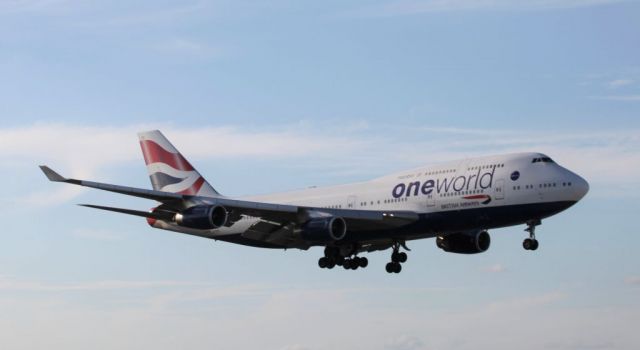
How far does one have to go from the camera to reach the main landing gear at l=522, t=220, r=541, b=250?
58812mm

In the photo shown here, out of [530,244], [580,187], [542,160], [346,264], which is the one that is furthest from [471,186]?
[346,264]

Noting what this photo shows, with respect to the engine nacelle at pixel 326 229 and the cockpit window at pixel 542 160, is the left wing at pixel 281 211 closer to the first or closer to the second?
the engine nacelle at pixel 326 229

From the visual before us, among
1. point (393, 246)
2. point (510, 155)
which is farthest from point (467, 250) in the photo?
point (510, 155)

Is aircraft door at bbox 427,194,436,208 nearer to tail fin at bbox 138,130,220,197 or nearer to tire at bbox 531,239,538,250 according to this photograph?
tire at bbox 531,239,538,250

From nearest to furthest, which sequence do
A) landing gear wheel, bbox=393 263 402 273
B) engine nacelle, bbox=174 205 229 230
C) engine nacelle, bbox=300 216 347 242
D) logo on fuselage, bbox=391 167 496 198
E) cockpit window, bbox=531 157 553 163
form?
cockpit window, bbox=531 157 553 163, logo on fuselage, bbox=391 167 496 198, engine nacelle, bbox=174 205 229 230, engine nacelle, bbox=300 216 347 242, landing gear wheel, bbox=393 263 402 273

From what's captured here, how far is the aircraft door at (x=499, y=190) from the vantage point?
5922 centimetres

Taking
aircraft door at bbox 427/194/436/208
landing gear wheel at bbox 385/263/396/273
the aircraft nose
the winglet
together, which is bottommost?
the winglet

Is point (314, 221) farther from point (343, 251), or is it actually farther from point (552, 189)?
point (552, 189)

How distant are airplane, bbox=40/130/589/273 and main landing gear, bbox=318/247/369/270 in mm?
58

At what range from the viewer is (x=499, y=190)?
59312mm

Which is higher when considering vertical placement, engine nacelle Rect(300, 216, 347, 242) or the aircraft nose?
the aircraft nose

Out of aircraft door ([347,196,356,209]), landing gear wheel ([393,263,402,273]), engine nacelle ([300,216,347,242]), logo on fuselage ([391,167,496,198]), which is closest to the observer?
logo on fuselage ([391,167,496,198])

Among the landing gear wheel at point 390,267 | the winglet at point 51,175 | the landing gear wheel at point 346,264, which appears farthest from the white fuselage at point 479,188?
the winglet at point 51,175

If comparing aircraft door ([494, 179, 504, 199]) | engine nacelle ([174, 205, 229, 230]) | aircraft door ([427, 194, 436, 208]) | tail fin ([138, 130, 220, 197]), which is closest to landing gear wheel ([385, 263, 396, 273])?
aircraft door ([427, 194, 436, 208])
